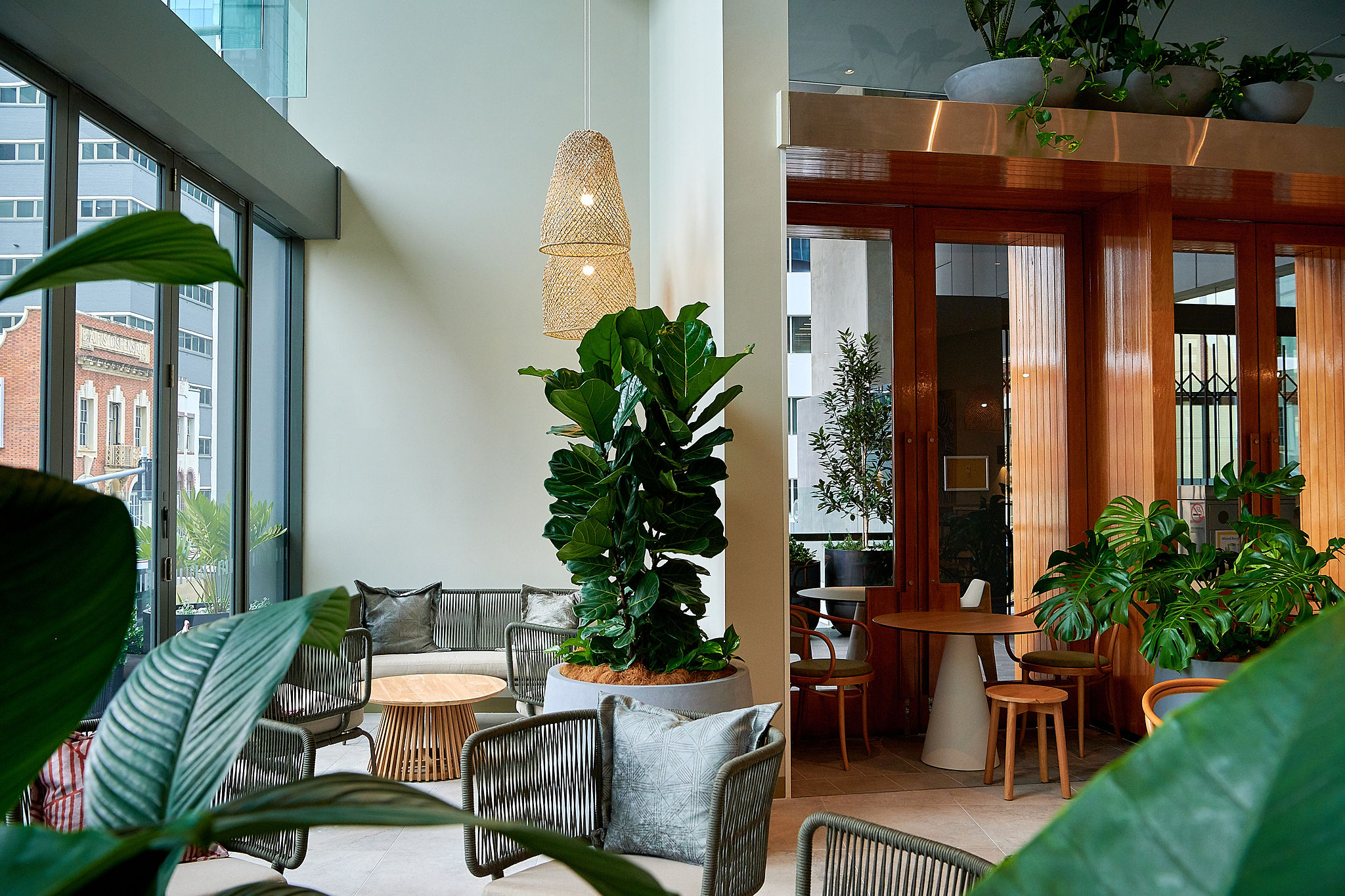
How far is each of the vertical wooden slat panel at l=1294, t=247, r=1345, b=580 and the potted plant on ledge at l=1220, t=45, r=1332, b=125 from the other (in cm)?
139

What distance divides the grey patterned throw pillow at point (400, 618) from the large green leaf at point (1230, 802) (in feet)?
19.7

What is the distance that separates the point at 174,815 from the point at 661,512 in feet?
9.84

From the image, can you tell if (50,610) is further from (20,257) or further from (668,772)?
(20,257)

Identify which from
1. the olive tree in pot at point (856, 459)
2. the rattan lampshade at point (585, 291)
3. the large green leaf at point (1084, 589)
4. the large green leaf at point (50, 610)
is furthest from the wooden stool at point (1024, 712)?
the large green leaf at point (50, 610)

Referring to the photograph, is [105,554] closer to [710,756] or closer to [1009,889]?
[1009,889]

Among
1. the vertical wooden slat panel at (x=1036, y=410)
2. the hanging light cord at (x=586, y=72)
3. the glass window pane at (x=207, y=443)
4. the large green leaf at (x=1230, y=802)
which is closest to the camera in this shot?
the large green leaf at (x=1230, y=802)

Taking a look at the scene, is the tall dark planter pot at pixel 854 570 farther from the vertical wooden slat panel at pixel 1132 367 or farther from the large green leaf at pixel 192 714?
the large green leaf at pixel 192 714

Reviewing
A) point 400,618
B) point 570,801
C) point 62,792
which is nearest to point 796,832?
point 570,801

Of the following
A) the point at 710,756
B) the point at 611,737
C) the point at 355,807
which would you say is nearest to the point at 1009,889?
the point at 355,807

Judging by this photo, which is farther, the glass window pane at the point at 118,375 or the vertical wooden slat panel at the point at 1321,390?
the vertical wooden slat panel at the point at 1321,390

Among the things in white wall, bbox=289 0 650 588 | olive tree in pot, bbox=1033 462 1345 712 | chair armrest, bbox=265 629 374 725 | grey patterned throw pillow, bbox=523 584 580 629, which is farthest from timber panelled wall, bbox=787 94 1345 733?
chair armrest, bbox=265 629 374 725

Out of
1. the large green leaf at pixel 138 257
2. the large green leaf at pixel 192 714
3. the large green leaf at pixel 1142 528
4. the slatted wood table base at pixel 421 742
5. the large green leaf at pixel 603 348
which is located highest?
the large green leaf at pixel 603 348

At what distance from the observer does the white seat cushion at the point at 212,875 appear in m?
2.45

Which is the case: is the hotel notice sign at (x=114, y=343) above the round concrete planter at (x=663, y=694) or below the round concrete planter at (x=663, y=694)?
above
